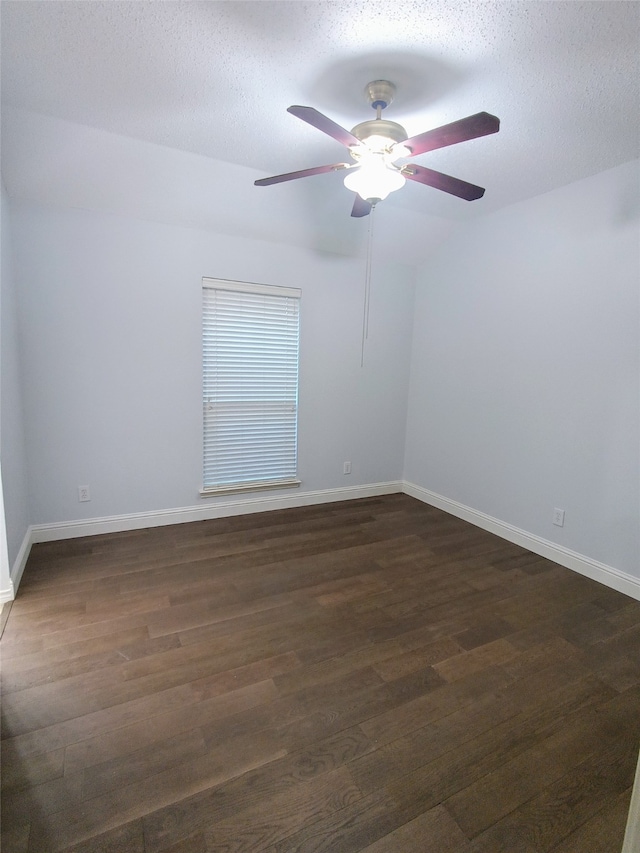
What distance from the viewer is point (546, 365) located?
119 inches

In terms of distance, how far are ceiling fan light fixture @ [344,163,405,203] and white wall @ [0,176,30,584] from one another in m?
2.13

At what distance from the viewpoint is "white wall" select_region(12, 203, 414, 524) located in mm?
2846

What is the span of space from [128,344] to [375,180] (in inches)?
85.8

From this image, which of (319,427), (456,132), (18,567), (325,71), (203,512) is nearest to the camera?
(456,132)

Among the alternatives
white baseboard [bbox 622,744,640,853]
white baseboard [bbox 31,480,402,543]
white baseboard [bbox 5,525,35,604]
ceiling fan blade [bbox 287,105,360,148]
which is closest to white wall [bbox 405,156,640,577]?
white baseboard [bbox 31,480,402,543]

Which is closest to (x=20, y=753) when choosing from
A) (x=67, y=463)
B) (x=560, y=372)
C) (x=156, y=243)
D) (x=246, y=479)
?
(x=67, y=463)

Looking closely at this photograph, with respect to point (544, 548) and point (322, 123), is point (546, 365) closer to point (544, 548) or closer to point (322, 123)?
point (544, 548)

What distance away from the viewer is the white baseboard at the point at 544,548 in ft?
8.63

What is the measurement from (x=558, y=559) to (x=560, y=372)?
139 centimetres

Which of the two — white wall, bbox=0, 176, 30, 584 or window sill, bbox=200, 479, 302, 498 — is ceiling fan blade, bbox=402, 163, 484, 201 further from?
window sill, bbox=200, 479, 302, 498

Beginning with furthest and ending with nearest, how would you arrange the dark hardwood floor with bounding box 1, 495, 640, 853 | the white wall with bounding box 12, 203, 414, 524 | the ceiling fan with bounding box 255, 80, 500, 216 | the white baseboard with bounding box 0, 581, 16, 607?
1. the white wall with bounding box 12, 203, 414, 524
2. the white baseboard with bounding box 0, 581, 16, 607
3. the ceiling fan with bounding box 255, 80, 500, 216
4. the dark hardwood floor with bounding box 1, 495, 640, 853

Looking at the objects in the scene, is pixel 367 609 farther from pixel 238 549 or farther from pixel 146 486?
pixel 146 486

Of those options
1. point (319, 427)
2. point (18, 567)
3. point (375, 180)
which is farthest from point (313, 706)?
point (319, 427)

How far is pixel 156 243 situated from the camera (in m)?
3.08
